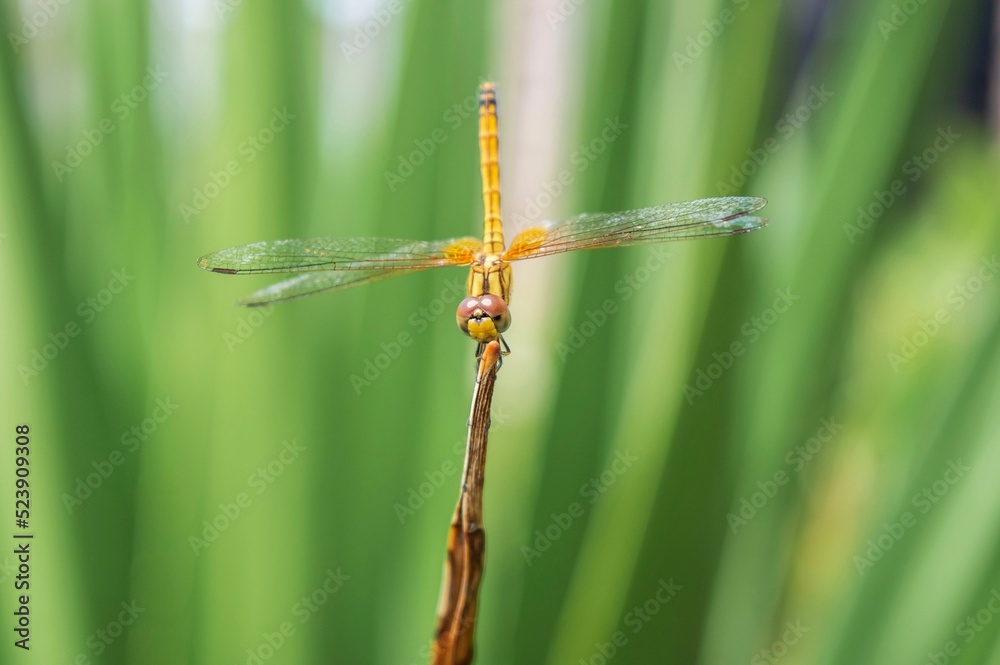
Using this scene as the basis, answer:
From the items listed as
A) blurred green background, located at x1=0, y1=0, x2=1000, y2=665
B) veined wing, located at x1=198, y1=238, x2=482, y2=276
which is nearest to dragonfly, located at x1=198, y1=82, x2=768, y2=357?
veined wing, located at x1=198, y1=238, x2=482, y2=276

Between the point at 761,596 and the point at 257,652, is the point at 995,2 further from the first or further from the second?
the point at 257,652

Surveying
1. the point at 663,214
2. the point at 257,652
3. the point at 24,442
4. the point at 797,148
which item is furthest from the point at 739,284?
the point at 24,442

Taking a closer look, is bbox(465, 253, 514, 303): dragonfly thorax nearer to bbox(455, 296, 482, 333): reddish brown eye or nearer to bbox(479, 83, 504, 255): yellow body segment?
bbox(455, 296, 482, 333): reddish brown eye

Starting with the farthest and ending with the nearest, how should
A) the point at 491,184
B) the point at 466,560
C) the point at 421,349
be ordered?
1. the point at 421,349
2. the point at 491,184
3. the point at 466,560

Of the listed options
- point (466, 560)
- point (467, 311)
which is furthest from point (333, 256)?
point (466, 560)

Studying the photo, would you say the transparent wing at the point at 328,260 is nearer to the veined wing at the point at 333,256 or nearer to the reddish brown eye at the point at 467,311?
the veined wing at the point at 333,256

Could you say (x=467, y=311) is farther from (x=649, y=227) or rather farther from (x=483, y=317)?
(x=649, y=227)
